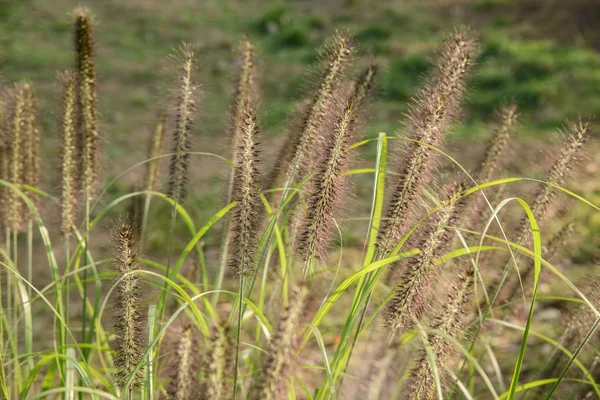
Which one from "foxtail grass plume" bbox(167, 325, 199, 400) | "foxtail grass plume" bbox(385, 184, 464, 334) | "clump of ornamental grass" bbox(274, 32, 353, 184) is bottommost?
"foxtail grass plume" bbox(167, 325, 199, 400)

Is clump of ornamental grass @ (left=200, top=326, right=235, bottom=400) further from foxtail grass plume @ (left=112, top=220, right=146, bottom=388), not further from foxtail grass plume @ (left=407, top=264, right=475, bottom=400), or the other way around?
foxtail grass plume @ (left=407, top=264, right=475, bottom=400)

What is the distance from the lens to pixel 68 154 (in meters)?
2.20

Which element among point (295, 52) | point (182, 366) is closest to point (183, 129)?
point (182, 366)

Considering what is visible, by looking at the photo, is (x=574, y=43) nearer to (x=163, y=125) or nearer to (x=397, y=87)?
(x=397, y=87)

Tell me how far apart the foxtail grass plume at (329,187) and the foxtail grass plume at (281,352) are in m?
0.41

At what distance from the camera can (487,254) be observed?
88.0 inches

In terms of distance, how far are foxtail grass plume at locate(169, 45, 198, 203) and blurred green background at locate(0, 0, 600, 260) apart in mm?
2785

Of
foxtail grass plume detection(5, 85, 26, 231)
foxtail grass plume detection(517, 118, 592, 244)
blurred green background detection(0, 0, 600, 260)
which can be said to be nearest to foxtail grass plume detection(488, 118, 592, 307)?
foxtail grass plume detection(517, 118, 592, 244)

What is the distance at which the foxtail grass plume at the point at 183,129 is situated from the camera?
6.69 ft

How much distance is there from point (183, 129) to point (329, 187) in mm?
549

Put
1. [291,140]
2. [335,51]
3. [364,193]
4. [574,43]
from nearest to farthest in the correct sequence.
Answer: [335,51]
[291,140]
[364,193]
[574,43]

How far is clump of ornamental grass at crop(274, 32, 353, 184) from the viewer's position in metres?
1.91

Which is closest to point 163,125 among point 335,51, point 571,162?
point 335,51

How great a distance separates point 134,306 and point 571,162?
1189 mm
